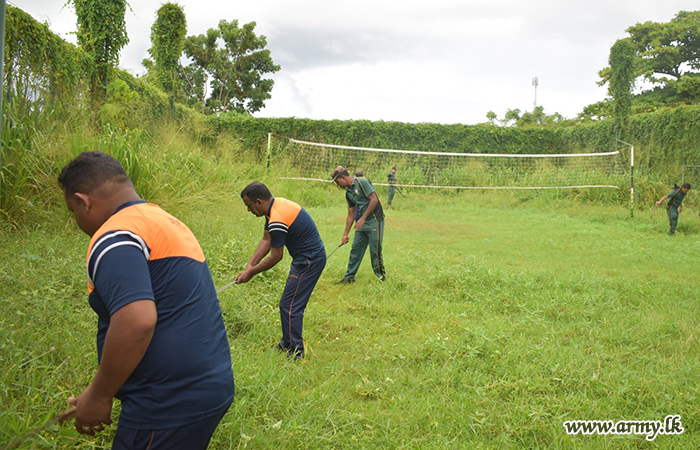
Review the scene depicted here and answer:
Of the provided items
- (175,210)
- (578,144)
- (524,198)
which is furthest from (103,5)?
(578,144)

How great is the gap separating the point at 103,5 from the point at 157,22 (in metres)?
7.04

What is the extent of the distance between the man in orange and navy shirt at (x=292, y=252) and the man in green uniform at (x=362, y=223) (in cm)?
261

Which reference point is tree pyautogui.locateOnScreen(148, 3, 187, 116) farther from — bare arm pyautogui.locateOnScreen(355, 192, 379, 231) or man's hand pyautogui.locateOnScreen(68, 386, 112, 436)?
man's hand pyautogui.locateOnScreen(68, 386, 112, 436)

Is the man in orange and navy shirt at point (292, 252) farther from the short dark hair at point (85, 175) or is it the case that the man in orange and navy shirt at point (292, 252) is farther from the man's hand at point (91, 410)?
the man's hand at point (91, 410)

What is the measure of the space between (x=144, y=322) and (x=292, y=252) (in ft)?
10.6

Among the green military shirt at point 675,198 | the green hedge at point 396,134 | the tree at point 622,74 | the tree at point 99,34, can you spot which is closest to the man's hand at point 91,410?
the tree at point 99,34

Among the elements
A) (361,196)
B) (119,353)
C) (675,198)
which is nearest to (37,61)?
(361,196)

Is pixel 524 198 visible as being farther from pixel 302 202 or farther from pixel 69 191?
pixel 69 191

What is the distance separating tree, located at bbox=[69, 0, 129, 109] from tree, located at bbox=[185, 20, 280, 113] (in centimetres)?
2279

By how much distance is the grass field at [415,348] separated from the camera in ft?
10.9

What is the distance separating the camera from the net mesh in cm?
1908

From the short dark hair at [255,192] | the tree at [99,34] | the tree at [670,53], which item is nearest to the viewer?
the short dark hair at [255,192]

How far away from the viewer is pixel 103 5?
10.6 meters

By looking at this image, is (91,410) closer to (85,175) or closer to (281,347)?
(85,175)
